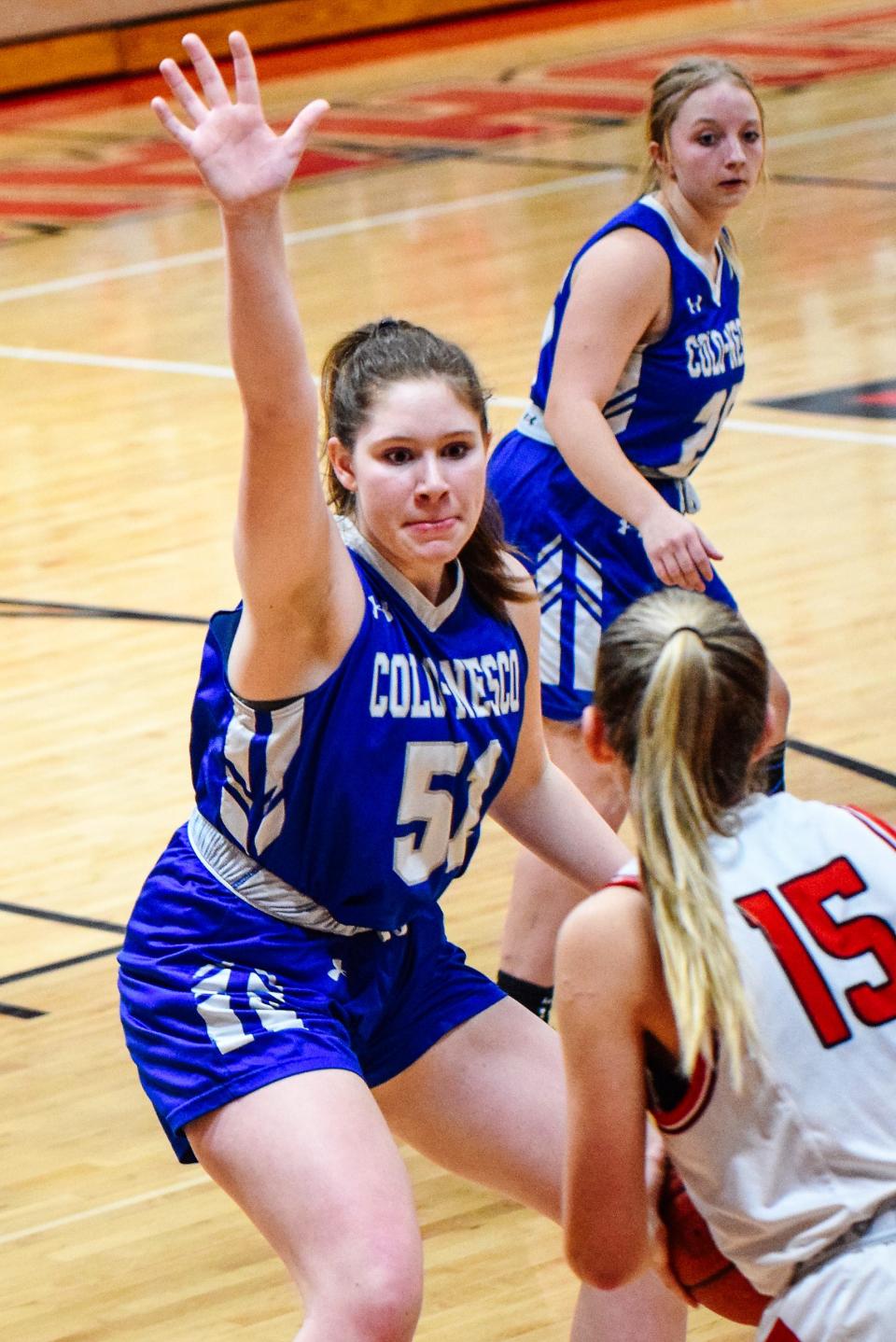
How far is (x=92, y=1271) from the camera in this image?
12.1 ft

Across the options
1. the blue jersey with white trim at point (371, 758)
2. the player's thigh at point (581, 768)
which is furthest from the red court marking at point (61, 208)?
the blue jersey with white trim at point (371, 758)

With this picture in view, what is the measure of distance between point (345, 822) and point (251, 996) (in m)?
0.23

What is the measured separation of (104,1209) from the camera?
390 centimetres

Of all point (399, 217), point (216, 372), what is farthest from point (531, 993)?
point (399, 217)

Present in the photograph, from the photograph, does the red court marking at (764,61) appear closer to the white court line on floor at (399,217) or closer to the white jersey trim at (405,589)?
the white court line on floor at (399,217)

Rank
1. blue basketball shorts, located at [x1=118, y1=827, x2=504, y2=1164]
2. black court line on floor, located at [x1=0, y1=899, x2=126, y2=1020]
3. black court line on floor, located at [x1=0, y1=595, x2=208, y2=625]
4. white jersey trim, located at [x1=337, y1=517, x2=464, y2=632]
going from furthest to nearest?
black court line on floor, located at [x1=0, y1=595, x2=208, y2=625]
black court line on floor, located at [x1=0, y1=899, x2=126, y2=1020]
white jersey trim, located at [x1=337, y1=517, x2=464, y2=632]
blue basketball shorts, located at [x1=118, y1=827, x2=504, y2=1164]

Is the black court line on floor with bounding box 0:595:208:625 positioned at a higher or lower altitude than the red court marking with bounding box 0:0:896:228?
lower

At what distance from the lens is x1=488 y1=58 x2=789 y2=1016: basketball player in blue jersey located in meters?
4.16

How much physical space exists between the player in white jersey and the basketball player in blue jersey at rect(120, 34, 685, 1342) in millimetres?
494

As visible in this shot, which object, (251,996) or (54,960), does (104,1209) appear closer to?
(54,960)

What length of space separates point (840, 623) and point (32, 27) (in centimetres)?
1306

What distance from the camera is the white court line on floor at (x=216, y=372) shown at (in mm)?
8359

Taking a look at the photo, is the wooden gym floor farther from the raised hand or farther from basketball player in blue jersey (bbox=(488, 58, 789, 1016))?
the raised hand

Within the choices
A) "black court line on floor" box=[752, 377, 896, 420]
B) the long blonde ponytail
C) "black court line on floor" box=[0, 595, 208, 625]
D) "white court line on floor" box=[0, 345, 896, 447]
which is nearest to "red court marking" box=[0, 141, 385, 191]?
"white court line on floor" box=[0, 345, 896, 447]
